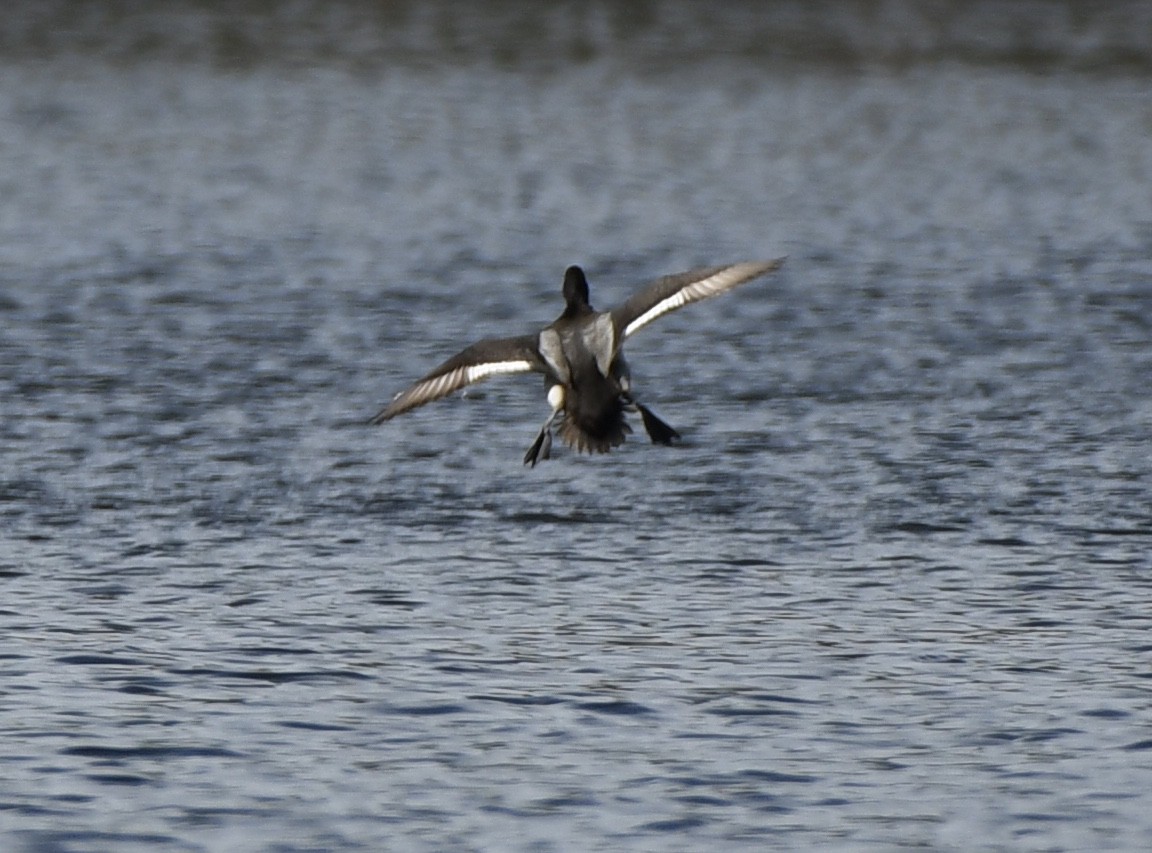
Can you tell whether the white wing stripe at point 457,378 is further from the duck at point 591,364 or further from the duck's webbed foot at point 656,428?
the duck's webbed foot at point 656,428

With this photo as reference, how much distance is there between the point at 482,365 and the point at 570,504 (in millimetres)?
4687

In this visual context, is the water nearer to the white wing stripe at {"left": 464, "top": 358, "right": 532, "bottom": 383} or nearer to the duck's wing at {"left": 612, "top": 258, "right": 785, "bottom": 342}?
the white wing stripe at {"left": 464, "top": 358, "right": 532, "bottom": 383}

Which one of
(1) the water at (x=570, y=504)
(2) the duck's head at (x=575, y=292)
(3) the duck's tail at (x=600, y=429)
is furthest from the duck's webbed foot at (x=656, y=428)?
(1) the water at (x=570, y=504)

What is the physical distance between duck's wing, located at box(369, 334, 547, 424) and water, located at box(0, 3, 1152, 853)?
154cm

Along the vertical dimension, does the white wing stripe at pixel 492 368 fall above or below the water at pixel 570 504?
above

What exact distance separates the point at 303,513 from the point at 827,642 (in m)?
4.51

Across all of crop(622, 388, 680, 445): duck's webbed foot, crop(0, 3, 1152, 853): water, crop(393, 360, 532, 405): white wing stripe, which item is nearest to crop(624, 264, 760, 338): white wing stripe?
crop(622, 388, 680, 445): duck's webbed foot

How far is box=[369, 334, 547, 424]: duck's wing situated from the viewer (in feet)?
38.9

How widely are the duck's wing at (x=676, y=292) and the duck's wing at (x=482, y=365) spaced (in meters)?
0.47

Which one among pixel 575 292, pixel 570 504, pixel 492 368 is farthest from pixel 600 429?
pixel 570 504

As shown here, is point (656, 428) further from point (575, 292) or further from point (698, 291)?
point (575, 292)

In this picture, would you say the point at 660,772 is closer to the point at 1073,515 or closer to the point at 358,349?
the point at 1073,515

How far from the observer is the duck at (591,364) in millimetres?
11688

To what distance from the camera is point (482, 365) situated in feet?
38.9
